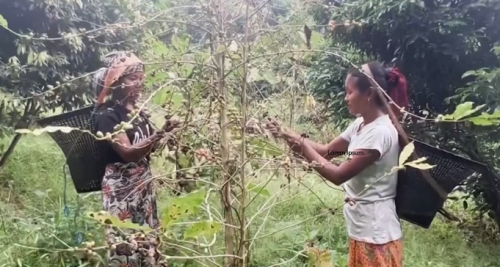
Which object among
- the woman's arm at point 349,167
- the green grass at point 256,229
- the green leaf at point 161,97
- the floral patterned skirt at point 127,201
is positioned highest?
the green leaf at point 161,97

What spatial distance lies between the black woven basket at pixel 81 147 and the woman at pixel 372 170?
775 mm

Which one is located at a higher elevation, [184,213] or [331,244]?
[184,213]

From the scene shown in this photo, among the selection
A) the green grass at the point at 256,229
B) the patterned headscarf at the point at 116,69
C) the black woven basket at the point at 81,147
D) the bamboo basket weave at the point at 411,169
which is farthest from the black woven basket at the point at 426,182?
the black woven basket at the point at 81,147

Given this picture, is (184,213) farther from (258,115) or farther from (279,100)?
(279,100)

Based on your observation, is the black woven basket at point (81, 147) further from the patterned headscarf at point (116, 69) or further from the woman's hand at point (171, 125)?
the woman's hand at point (171, 125)

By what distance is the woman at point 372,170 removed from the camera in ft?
5.53

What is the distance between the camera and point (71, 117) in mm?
2025

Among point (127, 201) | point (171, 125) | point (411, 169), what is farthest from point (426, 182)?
point (127, 201)

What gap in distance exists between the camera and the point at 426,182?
5.71 feet

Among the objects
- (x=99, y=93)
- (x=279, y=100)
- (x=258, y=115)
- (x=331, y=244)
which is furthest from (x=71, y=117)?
(x=331, y=244)

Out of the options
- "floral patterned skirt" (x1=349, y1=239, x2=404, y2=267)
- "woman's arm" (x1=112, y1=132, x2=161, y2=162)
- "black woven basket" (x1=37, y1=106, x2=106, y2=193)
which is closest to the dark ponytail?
"floral patterned skirt" (x1=349, y1=239, x2=404, y2=267)

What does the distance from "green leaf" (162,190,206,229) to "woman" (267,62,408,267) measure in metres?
0.61

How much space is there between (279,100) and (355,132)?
277mm

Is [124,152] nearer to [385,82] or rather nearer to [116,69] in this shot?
[116,69]
